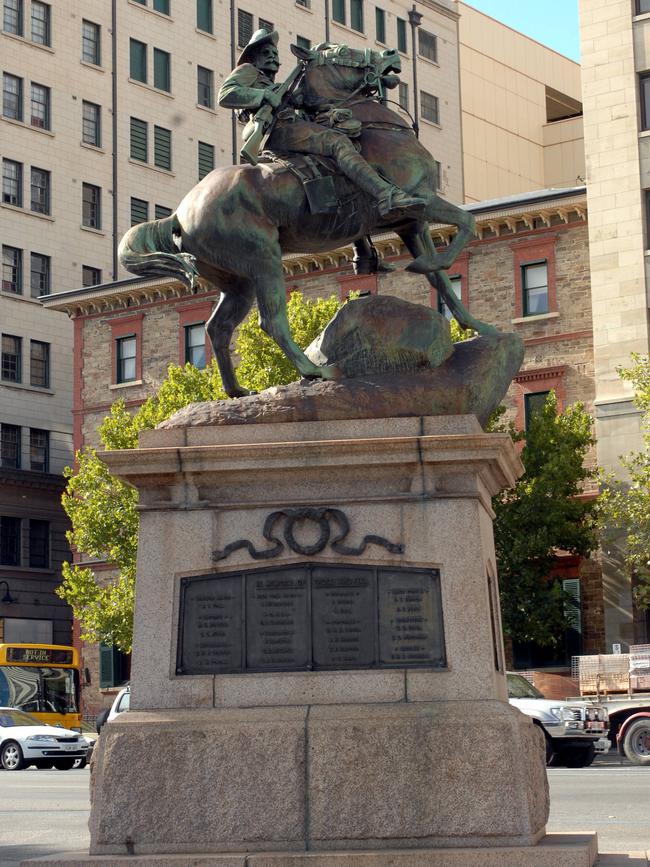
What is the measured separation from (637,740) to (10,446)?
38.3 metres

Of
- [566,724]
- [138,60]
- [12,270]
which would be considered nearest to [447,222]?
[566,724]

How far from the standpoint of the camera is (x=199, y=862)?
31.9 feet

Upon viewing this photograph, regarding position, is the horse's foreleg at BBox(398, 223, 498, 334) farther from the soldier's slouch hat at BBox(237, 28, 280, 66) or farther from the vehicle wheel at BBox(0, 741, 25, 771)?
the vehicle wheel at BBox(0, 741, 25, 771)

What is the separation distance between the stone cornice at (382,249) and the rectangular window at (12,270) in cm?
261

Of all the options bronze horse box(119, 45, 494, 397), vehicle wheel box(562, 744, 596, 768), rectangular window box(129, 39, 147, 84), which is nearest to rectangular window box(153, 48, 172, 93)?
rectangular window box(129, 39, 147, 84)

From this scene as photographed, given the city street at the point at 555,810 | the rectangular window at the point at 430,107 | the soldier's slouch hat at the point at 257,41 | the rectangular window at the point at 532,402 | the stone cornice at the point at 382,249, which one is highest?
the rectangular window at the point at 430,107

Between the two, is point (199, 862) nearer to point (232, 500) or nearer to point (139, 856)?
point (139, 856)

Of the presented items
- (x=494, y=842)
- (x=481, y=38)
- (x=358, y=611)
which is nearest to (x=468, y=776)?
(x=494, y=842)

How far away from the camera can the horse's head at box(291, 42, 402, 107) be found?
475 inches

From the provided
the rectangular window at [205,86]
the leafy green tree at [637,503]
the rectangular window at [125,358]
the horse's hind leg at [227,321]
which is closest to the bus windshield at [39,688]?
the rectangular window at [125,358]

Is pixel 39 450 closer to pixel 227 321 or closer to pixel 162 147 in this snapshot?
pixel 162 147

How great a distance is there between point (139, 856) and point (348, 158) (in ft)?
16.9

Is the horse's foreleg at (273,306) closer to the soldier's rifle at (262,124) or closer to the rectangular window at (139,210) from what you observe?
the soldier's rifle at (262,124)

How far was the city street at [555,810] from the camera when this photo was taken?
13984 millimetres
